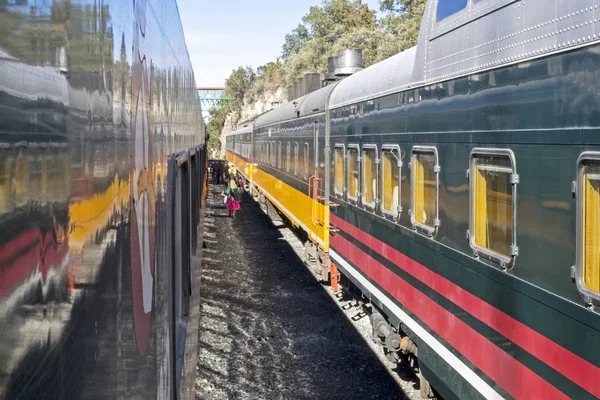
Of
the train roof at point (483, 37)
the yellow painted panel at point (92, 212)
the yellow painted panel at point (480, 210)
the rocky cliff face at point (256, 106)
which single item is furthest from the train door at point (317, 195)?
the rocky cliff face at point (256, 106)

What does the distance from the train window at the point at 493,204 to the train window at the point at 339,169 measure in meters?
5.29

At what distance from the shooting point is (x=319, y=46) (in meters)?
53.5

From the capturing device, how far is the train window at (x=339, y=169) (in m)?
10.7

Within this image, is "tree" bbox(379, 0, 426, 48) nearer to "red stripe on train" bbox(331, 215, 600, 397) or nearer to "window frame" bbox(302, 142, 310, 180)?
"window frame" bbox(302, 142, 310, 180)

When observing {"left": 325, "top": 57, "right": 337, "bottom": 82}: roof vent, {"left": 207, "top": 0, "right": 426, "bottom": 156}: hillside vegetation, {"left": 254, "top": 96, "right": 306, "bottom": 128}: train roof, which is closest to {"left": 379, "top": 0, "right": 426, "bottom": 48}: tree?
{"left": 207, "top": 0, "right": 426, "bottom": 156}: hillside vegetation

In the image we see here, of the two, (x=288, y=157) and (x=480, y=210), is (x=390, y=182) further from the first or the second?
(x=288, y=157)

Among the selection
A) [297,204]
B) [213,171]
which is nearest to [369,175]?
[297,204]

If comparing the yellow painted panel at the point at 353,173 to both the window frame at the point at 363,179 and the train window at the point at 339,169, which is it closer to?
the window frame at the point at 363,179

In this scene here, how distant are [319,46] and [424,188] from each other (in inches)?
1892

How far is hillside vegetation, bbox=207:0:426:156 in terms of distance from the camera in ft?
132

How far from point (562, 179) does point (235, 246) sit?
1537 cm

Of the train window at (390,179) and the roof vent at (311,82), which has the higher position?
the roof vent at (311,82)

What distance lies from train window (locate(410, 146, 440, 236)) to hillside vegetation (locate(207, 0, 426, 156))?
21547 millimetres

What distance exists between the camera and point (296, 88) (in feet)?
62.9
